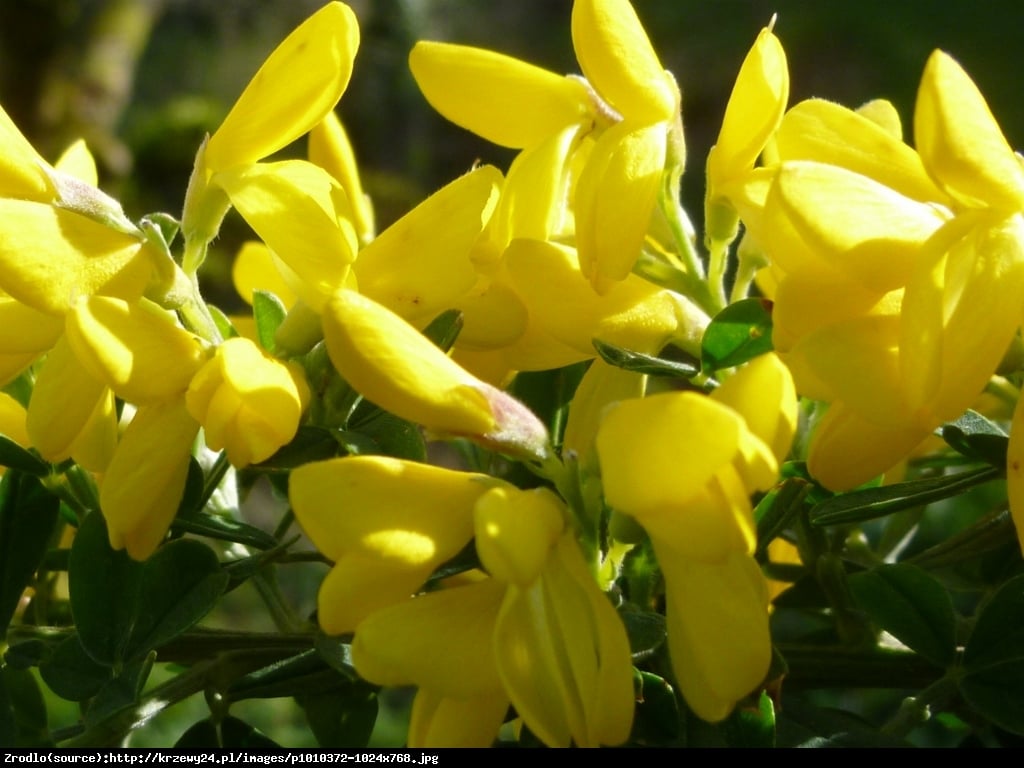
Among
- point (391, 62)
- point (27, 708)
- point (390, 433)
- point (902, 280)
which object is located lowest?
point (391, 62)

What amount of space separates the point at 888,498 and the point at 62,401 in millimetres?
313

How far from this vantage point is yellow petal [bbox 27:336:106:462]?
47cm

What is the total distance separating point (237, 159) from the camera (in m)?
0.52

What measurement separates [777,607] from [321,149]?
13.0 inches

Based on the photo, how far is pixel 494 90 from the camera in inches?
21.7

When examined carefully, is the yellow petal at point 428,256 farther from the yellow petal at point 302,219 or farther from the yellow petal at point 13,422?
the yellow petal at point 13,422

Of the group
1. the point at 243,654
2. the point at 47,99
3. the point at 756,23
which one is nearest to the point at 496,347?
the point at 243,654

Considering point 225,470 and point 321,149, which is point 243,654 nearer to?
point 225,470

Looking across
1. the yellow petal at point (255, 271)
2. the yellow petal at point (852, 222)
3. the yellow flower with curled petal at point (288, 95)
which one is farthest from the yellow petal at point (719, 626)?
the yellow petal at point (255, 271)

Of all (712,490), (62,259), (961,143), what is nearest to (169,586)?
(62,259)

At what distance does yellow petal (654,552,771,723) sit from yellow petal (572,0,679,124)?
0.20 meters

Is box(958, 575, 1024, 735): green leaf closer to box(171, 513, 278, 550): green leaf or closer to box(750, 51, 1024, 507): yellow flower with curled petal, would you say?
box(750, 51, 1024, 507): yellow flower with curled petal

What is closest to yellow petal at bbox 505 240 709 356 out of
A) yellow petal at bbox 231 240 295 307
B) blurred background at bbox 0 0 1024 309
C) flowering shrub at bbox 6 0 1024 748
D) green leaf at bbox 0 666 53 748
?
flowering shrub at bbox 6 0 1024 748

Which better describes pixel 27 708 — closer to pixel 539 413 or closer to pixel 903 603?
pixel 539 413
